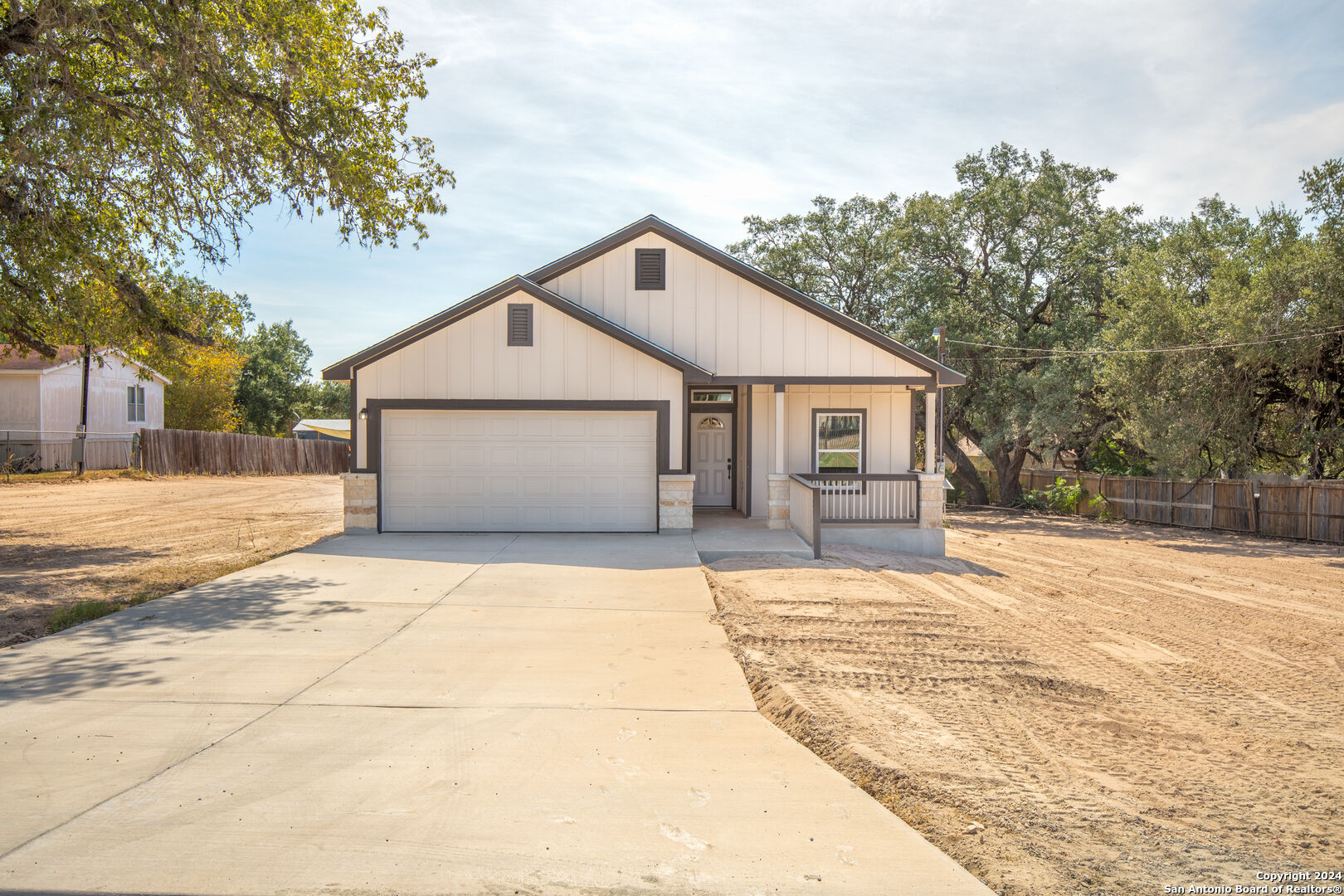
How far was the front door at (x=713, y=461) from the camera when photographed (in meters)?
17.6

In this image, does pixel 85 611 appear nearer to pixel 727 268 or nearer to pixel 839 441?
pixel 727 268

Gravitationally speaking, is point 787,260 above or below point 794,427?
above

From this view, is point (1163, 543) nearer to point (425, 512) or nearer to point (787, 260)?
point (787, 260)

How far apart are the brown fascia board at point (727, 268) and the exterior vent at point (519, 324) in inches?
66.5

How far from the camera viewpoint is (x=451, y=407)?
14.2 m

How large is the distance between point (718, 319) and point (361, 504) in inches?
292

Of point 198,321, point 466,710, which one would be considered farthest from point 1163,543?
point 198,321

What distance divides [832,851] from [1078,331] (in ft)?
88.4

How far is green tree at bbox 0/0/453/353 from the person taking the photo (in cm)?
1054

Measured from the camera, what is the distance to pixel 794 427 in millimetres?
16516

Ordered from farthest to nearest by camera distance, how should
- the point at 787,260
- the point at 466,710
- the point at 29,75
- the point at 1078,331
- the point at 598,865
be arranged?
1. the point at 787,260
2. the point at 1078,331
3. the point at 29,75
4. the point at 466,710
5. the point at 598,865

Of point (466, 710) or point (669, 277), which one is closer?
point (466, 710)

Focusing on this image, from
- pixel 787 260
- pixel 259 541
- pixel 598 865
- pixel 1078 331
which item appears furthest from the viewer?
pixel 787 260

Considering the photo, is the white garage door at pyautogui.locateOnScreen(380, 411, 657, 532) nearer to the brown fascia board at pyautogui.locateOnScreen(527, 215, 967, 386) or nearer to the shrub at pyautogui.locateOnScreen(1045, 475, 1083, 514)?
the brown fascia board at pyautogui.locateOnScreen(527, 215, 967, 386)
